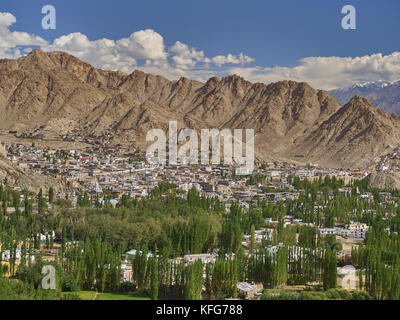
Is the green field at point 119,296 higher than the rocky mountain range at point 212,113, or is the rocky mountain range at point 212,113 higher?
the rocky mountain range at point 212,113

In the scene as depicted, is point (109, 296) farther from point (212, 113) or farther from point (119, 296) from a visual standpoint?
point (212, 113)

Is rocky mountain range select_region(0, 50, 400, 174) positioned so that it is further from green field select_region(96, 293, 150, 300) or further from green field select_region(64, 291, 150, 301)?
green field select_region(96, 293, 150, 300)

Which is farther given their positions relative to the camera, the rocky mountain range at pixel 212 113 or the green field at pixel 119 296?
the rocky mountain range at pixel 212 113

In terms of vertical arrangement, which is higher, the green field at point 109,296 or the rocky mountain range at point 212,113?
the rocky mountain range at point 212,113

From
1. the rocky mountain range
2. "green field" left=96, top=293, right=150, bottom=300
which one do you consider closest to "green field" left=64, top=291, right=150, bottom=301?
"green field" left=96, top=293, right=150, bottom=300

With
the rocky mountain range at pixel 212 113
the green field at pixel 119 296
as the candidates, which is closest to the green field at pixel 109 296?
the green field at pixel 119 296

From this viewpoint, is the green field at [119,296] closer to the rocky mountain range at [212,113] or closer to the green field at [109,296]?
the green field at [109,296]

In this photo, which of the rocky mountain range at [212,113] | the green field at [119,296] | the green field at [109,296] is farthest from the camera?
the rocky mountain range at [212,113]

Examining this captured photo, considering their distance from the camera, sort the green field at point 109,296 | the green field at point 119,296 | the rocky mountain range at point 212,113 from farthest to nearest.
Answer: the rocky mountain range at point 212,113
the green field at point 119,296
the green field at point 109,296

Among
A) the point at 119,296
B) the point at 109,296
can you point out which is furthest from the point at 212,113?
the point at 109,296
